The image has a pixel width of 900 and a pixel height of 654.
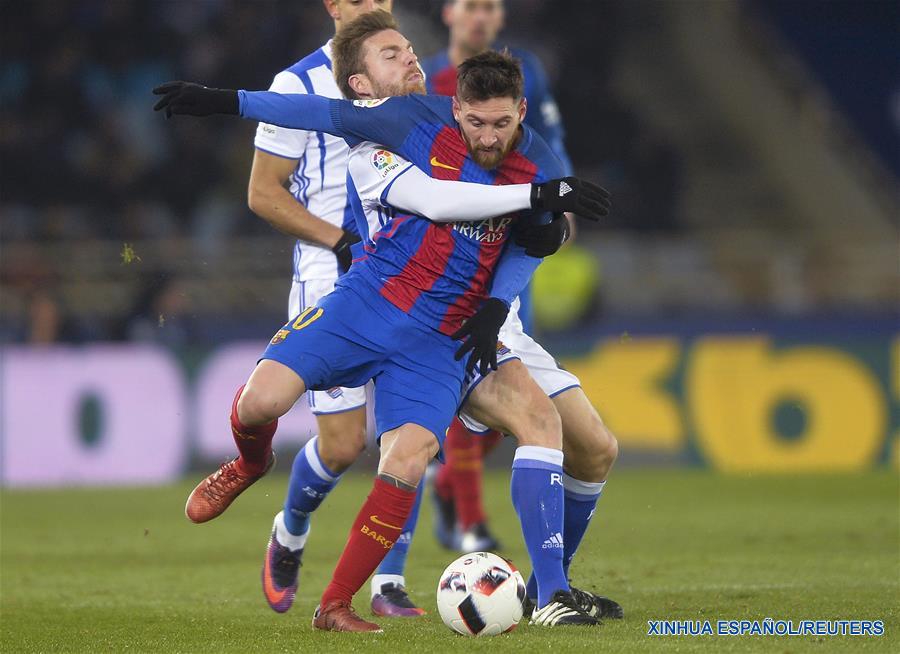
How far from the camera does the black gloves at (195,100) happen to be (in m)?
5.11

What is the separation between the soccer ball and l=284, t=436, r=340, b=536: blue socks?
1274 mm

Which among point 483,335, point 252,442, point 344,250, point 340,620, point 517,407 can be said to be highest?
point 344,250

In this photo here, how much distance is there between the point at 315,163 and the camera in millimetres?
6281

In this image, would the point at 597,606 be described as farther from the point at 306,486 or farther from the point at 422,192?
the point at 422,192

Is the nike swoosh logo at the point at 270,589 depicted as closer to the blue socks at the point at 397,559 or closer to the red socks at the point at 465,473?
the blue socks at the point at 397,559

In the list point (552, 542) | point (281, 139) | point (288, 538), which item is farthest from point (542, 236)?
point (288, 538)

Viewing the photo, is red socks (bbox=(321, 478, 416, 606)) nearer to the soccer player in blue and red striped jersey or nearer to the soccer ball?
the soccer player in blue and red striped jersey

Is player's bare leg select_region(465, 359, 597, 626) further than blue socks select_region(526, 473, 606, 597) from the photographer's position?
No

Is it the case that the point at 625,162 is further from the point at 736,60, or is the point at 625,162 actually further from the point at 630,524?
the point at 630,524

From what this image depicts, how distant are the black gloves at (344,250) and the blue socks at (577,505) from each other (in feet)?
4.07

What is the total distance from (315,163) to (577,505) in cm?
184

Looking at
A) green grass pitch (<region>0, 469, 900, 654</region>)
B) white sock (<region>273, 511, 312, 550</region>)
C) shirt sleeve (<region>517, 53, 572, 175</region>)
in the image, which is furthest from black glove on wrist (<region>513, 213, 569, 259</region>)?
shirt sleeve (<region>517, 53, 572, 175</region>)

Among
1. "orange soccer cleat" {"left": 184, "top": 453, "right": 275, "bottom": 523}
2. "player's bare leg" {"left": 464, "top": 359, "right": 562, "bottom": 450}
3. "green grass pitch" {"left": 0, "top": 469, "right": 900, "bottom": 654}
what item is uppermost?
"player's bare leg" {"left": 464, "top": 359, "right": 562, "bottom": 450}

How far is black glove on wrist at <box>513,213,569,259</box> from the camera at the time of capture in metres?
5.29
